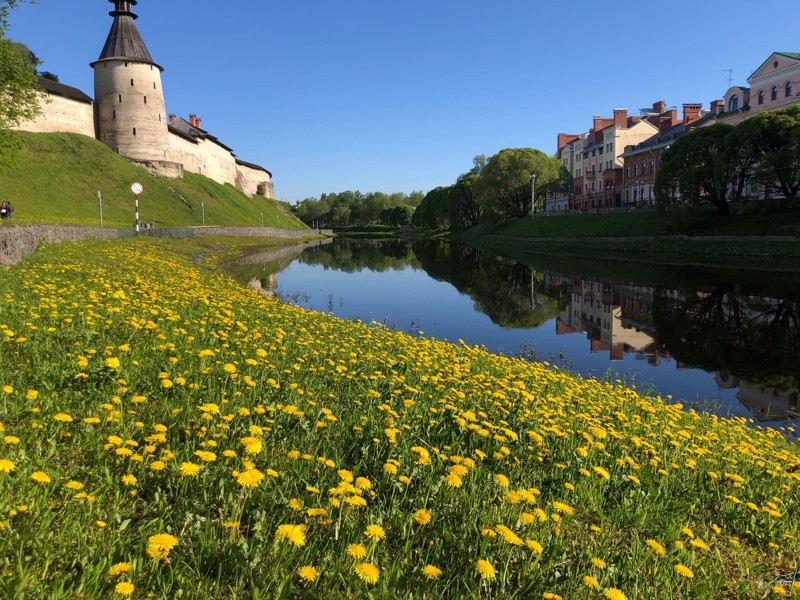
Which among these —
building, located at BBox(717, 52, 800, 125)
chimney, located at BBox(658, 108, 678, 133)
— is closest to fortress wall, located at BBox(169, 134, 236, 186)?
chimney, located at BBox(658, 108, 678, 133)

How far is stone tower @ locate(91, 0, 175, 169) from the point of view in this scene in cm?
7662

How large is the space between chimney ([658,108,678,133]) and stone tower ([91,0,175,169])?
258 ft

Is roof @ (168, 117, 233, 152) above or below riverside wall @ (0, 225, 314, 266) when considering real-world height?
above

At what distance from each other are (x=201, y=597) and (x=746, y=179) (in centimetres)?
5904

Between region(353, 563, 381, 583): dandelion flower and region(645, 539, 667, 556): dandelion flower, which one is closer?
region(353, 563, 381, 583): dandelion flower

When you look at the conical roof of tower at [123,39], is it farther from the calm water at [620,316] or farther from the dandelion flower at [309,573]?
the dandelion flower at [309,573]

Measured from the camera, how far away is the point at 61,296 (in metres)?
10.1

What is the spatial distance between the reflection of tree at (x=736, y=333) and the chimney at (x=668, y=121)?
5753 cm

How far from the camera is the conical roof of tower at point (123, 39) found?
250 ft

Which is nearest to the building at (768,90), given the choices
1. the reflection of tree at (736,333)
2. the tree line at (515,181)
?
the tree line at (515,181)

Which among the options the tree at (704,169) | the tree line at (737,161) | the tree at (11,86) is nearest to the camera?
the tree at (11,86)

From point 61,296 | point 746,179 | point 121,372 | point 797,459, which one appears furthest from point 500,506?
point 746,179

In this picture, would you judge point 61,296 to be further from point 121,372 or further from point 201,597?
point 201,597

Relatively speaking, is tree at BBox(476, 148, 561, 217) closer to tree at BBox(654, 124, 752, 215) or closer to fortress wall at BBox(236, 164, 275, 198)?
tree at BBox(654, 124, 752, 215)
